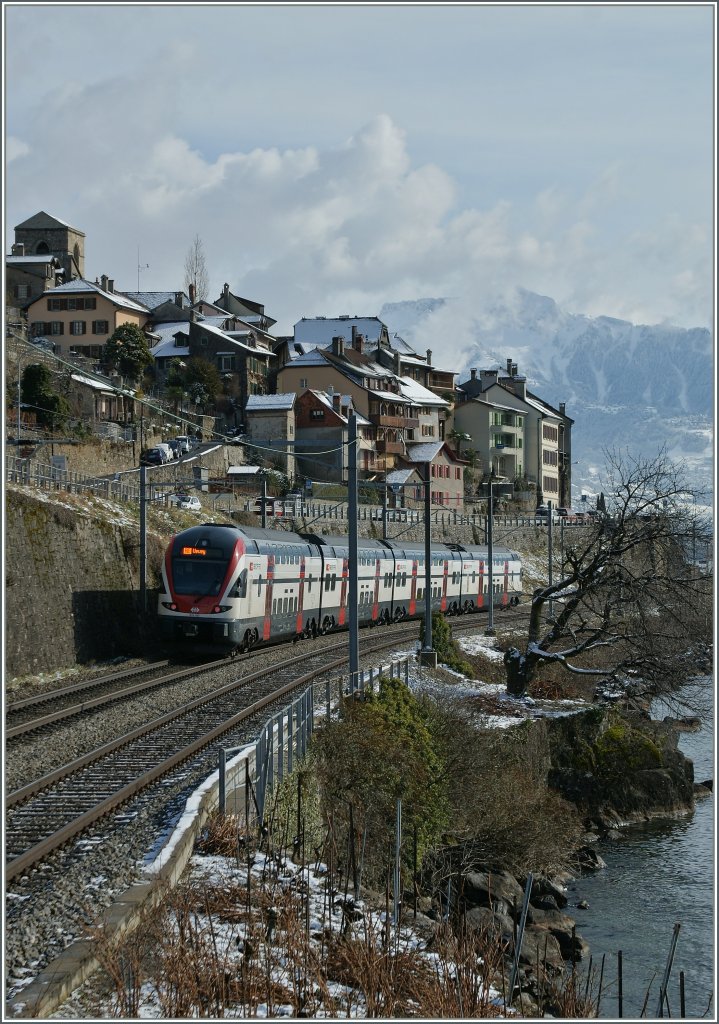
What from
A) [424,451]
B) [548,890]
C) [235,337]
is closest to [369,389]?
[424,451]

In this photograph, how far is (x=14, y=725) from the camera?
865 inches

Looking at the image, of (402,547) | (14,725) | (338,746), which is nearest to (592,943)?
(338,746)

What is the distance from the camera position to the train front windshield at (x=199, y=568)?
1273 inches

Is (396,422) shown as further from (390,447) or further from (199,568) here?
(199,568)

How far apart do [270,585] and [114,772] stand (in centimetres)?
1775

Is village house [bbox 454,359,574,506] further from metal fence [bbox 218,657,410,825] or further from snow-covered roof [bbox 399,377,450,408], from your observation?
metal fence [bbox 218,657,410,825]

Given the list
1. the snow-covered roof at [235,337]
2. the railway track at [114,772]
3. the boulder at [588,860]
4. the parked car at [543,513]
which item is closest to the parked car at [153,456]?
the snow-covered roof at [235,337]

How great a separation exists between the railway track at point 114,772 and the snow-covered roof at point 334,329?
90907mm

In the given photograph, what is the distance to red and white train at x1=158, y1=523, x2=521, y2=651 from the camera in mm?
32406

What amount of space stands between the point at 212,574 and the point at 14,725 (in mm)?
10883

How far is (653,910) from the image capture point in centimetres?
2200

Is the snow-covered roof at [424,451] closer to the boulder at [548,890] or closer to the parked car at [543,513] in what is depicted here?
the parked car at [543,513]

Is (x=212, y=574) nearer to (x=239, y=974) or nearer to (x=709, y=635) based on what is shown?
(x=709, y=635)

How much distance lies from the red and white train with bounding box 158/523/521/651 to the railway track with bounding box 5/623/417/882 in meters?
3.68
